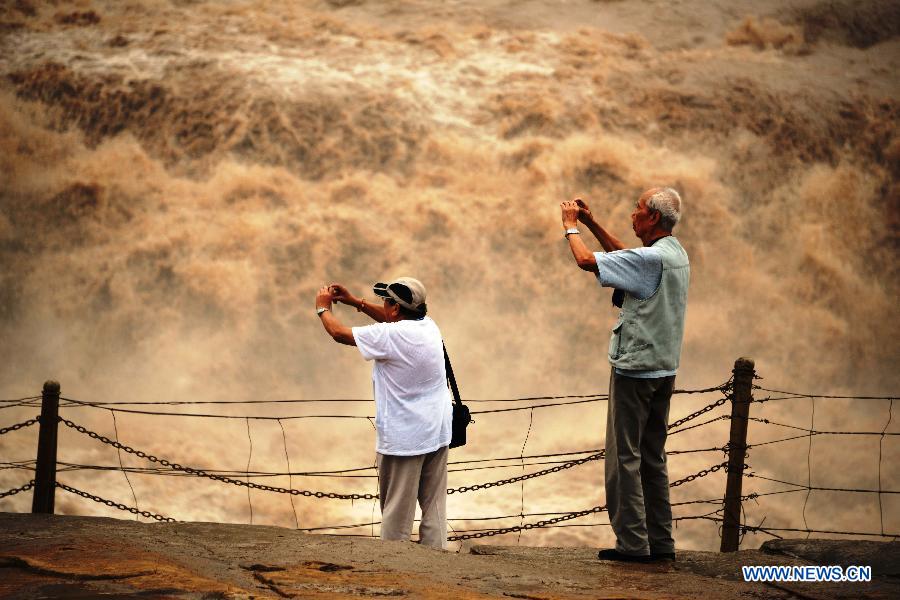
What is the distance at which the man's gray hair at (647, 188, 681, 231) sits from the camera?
166 inches

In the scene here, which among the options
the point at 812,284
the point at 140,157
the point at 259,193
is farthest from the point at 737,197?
the point at 140,157

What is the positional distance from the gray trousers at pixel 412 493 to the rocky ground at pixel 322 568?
0.80ft

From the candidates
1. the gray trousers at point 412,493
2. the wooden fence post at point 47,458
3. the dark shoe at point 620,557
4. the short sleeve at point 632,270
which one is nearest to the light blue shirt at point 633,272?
the short sleeve at point 632,270

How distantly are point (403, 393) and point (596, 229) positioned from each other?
109 cm

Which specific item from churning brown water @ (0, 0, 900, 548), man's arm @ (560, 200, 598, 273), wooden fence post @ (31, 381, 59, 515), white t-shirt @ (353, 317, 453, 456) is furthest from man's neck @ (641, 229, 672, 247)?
churning brown water @ (0, 0, 900, 548)

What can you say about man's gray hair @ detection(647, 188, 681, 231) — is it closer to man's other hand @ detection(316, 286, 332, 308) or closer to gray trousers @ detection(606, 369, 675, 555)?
gray trousers @ detection(606, 369, 675, 555)

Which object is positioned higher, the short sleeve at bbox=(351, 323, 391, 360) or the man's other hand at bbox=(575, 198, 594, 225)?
the man's other hand at bbox=(575, 198, 594, 225)

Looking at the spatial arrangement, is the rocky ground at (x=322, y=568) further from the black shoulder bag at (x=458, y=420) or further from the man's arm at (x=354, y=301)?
the man's arm at (x=354, y=301)

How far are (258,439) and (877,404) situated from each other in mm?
7968

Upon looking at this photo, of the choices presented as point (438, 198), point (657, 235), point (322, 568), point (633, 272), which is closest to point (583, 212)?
point (657, 235)

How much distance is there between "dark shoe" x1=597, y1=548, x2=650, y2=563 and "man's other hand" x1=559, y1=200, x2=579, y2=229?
1323mm

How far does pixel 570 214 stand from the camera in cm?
432

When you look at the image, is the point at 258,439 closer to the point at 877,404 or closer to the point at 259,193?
the point at 259,193

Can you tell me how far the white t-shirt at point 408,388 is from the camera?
4.38 metres
